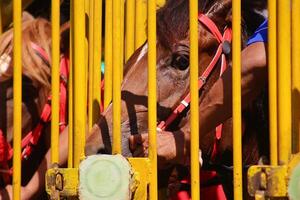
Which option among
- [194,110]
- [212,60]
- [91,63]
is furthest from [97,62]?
[194,110]

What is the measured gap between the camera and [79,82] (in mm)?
2039

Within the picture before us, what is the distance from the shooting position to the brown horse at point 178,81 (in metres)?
2.35

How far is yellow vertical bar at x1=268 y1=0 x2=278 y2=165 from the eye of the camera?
71.2 inches

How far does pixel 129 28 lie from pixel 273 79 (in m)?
0.93

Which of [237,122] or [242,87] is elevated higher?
[242,87]

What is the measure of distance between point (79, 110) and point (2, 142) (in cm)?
120

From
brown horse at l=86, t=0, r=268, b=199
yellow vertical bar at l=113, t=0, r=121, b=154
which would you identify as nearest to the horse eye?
brown horse at l=86, t=0, r=268, b=199

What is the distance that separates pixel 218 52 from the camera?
2.50 m

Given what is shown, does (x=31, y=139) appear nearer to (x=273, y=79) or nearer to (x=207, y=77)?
(x=207, y=77)

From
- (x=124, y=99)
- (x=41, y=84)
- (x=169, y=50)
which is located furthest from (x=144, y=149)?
(x=41, y=84)

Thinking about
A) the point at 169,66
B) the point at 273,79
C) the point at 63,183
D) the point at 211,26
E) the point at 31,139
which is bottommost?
the point at 63,183

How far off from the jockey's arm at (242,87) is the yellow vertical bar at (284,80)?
27 centimetres

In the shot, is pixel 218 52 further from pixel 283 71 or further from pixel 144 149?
pixel 283 71

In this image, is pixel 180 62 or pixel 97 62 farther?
pixel 180 62
